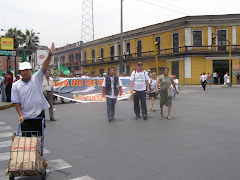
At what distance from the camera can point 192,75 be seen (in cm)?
3550

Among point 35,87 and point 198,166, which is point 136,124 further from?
point 35,87

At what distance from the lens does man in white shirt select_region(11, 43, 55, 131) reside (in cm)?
422

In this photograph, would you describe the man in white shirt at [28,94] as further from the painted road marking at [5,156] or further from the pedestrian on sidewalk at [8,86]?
the pedestrian on sidewalk at [8,86]

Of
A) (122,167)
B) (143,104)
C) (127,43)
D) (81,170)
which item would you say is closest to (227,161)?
(122,167)

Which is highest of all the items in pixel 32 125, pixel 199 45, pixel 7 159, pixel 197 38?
pixel 197 38

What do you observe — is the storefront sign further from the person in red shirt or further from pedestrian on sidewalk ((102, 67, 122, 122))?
pedestrian on sidewalk ((102, 67, 122, 122))

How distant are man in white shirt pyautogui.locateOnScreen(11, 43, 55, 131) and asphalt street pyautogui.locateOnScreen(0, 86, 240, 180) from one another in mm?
950

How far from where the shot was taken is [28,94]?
4285mm

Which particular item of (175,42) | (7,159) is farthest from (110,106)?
(175,42)

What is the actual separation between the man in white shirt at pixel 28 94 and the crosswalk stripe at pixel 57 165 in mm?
722

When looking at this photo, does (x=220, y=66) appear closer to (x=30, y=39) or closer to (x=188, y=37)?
(x=188, y=37)

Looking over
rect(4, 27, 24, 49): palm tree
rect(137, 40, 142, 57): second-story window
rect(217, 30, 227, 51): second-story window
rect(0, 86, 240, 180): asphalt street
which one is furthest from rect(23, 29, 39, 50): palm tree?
rect(0, 86, 240, 180): asphalt street

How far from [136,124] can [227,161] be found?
153 inches

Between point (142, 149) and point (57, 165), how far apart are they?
5.70 ft
